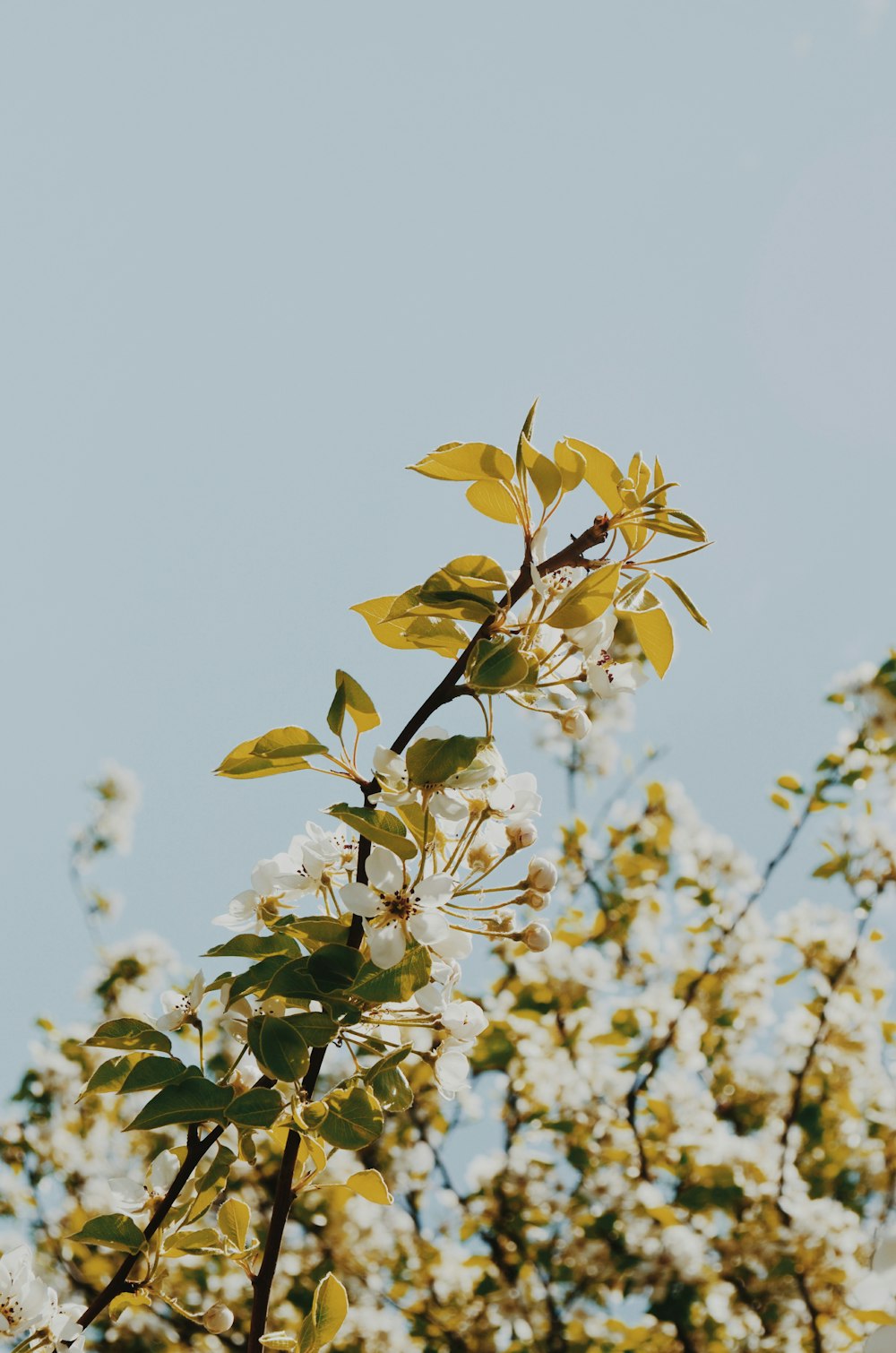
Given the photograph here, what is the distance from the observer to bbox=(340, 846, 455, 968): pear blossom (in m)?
1.03

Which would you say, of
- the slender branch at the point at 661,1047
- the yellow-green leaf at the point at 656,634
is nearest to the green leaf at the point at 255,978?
the yellow-green leaf at the point at 656,634

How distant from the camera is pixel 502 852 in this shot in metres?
1.20

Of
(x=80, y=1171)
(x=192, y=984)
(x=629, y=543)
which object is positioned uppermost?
(x=80, y=1171)

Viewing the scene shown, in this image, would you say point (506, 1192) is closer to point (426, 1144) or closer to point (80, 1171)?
point (426, 1144)

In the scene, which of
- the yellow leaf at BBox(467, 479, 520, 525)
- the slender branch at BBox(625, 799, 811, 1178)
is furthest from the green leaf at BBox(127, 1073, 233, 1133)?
the slender branch at BBox(625, 799, 811, 1178)

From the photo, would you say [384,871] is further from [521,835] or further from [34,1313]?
[34,1313]

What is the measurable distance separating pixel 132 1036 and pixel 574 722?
597 mm

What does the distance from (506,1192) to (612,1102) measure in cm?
53

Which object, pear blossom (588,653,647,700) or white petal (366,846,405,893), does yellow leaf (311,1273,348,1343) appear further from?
pear blossom (588,653,647,700)

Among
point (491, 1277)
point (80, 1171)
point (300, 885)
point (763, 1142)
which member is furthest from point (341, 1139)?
point (80, 1171)

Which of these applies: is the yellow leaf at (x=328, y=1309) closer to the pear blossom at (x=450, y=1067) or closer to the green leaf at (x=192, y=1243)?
the green leaf at (x=192, y=1243)

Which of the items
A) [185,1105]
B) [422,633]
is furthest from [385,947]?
[422,633]

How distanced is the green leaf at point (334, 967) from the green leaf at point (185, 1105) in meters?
0.15

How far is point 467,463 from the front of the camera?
1.16 metres
